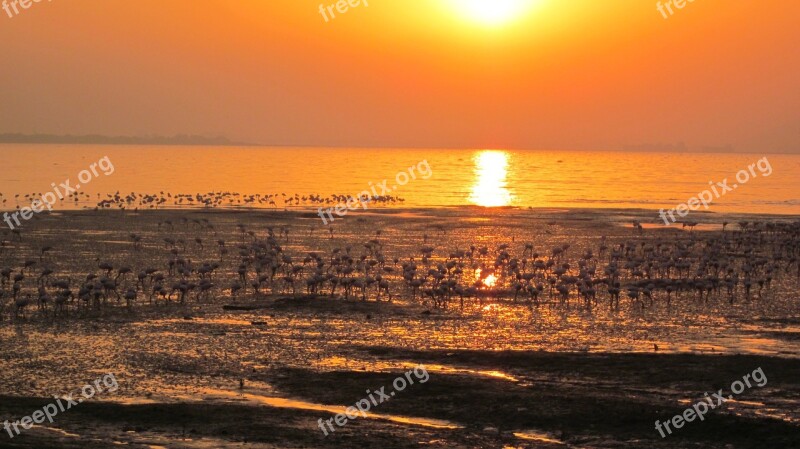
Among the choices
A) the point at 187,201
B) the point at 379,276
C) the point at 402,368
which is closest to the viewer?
the point at 402,368

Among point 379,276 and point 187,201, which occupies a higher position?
point 187,201

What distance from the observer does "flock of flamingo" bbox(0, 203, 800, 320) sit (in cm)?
2220

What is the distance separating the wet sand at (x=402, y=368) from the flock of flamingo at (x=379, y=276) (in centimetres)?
33

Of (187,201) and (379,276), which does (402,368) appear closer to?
(379,276)

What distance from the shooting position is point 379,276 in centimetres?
2348

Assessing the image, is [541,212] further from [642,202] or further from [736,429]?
[736,429]


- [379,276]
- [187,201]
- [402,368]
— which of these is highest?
[187,201]

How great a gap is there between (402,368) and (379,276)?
8.05 m

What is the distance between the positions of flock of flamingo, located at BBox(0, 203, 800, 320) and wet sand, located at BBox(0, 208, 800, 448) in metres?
0.33

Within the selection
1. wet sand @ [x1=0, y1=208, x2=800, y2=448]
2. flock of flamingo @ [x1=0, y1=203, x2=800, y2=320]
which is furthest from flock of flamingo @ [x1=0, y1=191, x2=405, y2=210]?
wet sand @ [x1=0, y1=208, x2=800, y2=448]

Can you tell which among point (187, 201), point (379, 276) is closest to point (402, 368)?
point (379, 276)

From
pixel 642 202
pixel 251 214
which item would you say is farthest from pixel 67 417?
pixel 642 202

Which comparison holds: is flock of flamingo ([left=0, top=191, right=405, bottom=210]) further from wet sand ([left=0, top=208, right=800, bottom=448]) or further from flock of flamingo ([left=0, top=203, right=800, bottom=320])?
wet sand ([left=0, top=208, right=800, bottom=448])

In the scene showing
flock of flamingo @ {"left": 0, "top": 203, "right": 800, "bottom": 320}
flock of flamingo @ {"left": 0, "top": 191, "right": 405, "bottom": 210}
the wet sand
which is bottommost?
the wet sand
